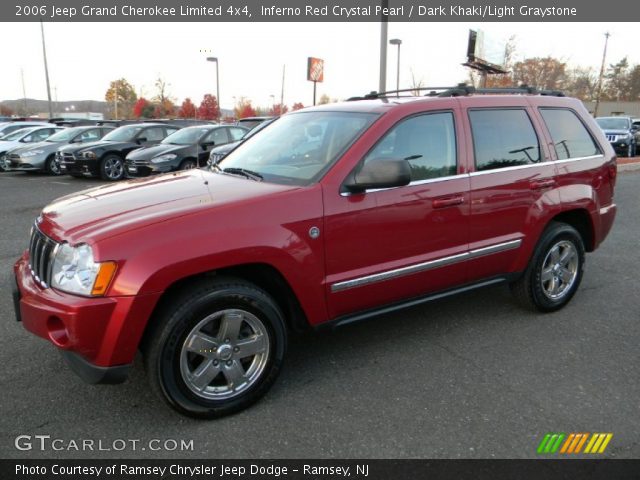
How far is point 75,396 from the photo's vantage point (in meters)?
3.10

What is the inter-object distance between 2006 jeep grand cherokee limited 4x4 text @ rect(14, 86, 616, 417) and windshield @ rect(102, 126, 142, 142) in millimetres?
Answer: 11341

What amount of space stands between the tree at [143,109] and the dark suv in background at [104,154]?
56.1 m

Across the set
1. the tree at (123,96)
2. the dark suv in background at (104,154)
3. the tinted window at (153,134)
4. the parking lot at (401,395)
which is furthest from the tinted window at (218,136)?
the tree at (123,96)

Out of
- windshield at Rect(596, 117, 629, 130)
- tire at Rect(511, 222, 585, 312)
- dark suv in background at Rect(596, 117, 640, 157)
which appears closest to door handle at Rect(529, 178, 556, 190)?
tire at Rect(511, 222, 585, 312)

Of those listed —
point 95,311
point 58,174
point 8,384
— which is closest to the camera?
point 95,311

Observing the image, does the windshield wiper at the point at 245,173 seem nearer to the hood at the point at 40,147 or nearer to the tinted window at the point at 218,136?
the tinted window at the point at 218,136

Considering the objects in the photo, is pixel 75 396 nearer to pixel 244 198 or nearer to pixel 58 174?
pixel 244 198

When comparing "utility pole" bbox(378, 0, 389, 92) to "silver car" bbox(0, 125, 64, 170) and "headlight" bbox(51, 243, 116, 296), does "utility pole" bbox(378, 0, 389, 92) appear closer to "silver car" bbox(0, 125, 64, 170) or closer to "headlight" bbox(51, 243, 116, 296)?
"headlight" bbox(51, 243, 116, 296)

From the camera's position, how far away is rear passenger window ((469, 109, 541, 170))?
383cm

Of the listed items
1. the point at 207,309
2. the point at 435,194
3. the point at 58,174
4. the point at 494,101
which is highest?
the point at 494,101

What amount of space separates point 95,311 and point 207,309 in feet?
1.82

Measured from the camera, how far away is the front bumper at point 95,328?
2.52 metres

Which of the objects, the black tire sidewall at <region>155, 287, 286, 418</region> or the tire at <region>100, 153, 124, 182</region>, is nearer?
the black tire sidewall at <region>155, 287, 286, 418</region>

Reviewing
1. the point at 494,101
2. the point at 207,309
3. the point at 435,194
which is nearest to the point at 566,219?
the point at 494,101
